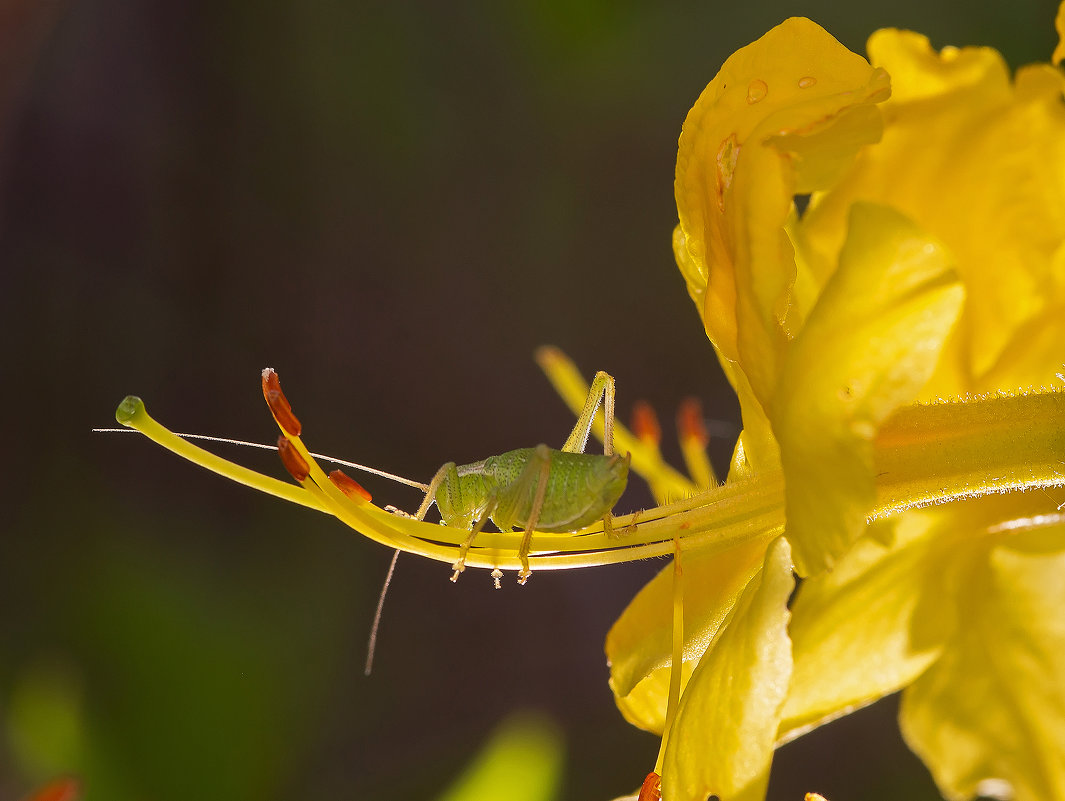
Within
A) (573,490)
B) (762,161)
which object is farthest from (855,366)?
(573,490)

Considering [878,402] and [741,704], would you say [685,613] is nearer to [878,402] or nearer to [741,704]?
[741,704]

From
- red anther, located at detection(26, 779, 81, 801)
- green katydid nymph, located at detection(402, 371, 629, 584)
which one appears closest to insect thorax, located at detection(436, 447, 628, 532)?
green katydid nymph, located at detection(402, 371, 629, 584)

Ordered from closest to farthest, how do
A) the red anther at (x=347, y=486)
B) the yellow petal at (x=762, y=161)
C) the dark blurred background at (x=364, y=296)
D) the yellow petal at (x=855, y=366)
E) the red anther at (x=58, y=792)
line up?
the yellow petal at (x=855, y=366) → the yellow petal at (x=762, y=161) → the red anther at (x=347, y=486) → the red anther at (x=58, y=792) → the dark blurred background at (x=364, y=296)

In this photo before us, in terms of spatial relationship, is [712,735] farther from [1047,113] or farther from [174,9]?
[174,9]

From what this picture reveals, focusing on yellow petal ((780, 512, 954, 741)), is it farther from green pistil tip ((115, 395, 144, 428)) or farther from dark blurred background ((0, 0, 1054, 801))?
dark blurred background ((0, 0, 1054, 801))

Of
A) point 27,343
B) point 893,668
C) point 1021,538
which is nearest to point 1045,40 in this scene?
point 1021,538

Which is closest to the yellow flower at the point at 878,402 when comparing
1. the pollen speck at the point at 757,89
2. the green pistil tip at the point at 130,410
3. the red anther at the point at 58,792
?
the pollen speck at the point at 757,89

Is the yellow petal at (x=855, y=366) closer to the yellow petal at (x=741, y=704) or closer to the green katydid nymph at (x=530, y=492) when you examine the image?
the yellow petal at (x=741, y=704)
